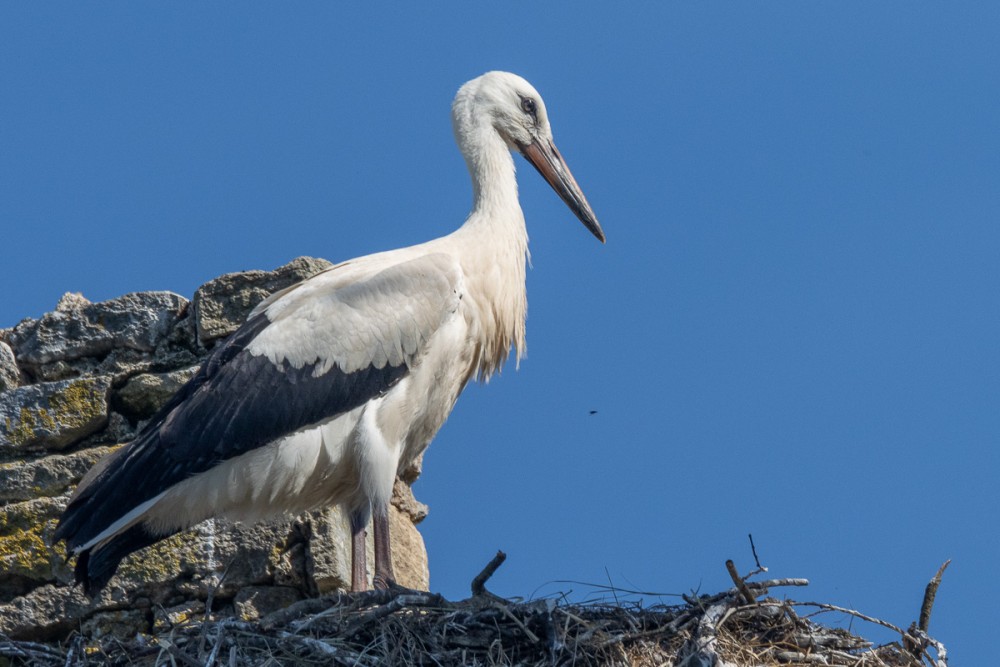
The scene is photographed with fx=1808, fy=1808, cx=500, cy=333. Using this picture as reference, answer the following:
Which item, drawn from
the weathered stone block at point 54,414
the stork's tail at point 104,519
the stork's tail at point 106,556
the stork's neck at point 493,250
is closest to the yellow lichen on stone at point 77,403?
the weathered stone block at point 54,414

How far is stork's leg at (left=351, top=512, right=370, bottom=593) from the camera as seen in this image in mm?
6594

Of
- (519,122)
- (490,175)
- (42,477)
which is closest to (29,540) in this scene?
(42,477)

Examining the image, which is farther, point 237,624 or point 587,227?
point 587,227

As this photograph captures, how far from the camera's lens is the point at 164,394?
7.09 metres

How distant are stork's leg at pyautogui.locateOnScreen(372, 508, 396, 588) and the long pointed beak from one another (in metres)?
1.76

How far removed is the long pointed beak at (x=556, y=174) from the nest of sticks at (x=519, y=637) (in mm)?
2135

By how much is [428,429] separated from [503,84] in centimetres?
166

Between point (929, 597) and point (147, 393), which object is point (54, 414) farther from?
point (929, 597)

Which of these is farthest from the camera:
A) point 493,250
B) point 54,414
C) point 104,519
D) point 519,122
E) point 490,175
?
point 519,122

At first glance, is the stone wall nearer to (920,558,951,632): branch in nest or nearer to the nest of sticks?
the nest of sticks

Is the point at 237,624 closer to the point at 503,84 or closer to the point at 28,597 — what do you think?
the point at 28,597

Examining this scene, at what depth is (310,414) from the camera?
6.64m

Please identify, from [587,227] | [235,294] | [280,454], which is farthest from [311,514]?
[587,227]

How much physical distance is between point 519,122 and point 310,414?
178 cm
